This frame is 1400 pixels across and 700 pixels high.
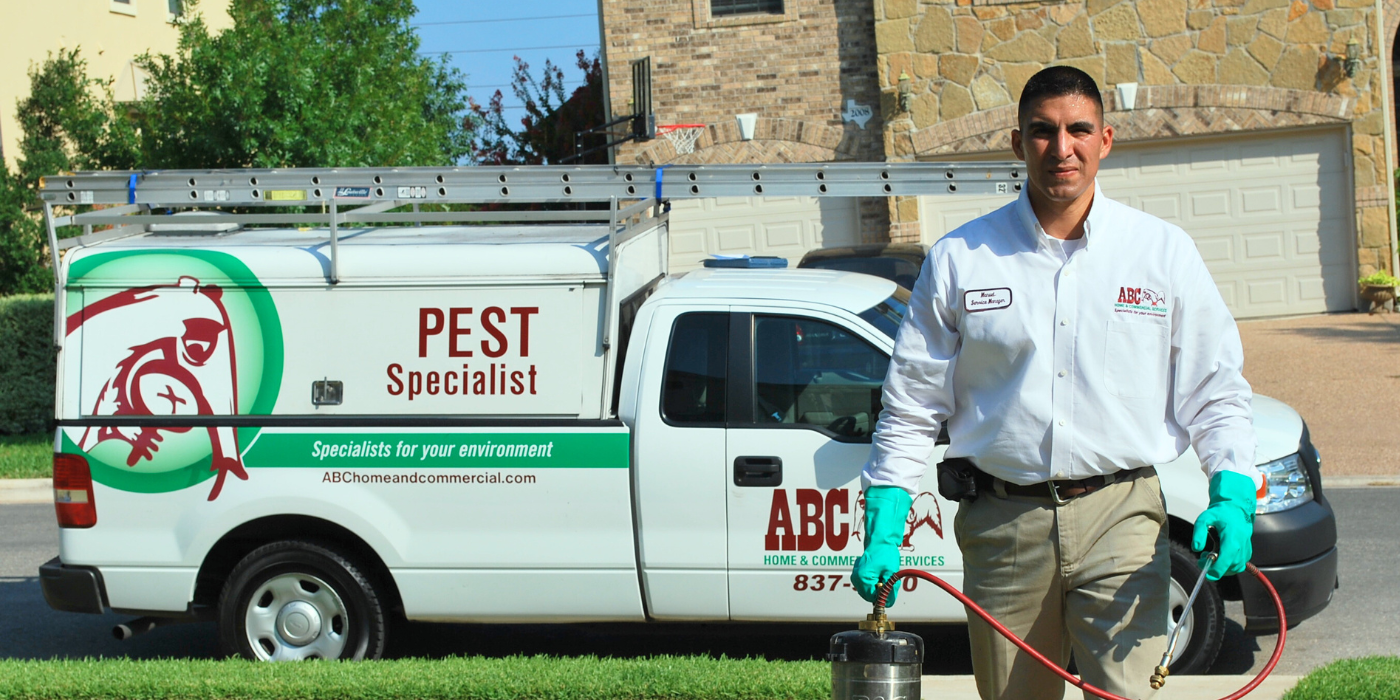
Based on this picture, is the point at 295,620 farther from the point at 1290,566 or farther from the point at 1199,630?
the point at 1290,566

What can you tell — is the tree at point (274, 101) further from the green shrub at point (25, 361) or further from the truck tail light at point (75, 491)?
the truck tail light at point (75, 491)

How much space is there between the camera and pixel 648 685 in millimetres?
4516

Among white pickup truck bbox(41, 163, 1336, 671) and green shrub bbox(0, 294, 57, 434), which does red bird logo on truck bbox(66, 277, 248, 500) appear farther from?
green shrub bbox(0, 294, 57, 434)

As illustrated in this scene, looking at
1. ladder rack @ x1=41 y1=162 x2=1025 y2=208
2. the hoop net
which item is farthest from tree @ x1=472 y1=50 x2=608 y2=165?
ladder rack @ x1=41 y1=162 x2=1025 y2=208

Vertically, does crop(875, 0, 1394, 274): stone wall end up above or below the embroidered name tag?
above

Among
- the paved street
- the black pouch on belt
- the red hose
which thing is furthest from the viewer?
the paved street

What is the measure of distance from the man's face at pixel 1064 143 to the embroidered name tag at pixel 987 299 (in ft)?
0.83

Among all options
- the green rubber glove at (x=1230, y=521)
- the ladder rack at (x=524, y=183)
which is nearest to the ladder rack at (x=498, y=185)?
the ladder rack at (x=524, y=183)

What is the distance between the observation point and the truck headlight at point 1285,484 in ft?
16.7

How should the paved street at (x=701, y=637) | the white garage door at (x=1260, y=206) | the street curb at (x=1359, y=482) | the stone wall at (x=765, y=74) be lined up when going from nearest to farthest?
1. the paved street at (x=701, y=637)
2. the street curb at (x=1359, y=482)
3. the white garage door at (x=1260, y=206)
4. the stone wall at (x=765, y=74)

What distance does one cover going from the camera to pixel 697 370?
5199mm

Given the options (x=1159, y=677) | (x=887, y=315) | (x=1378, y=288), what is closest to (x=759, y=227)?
(x=1378, y=288)

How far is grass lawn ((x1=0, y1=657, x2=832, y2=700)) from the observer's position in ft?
14.7

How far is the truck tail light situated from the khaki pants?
3.96 metres
